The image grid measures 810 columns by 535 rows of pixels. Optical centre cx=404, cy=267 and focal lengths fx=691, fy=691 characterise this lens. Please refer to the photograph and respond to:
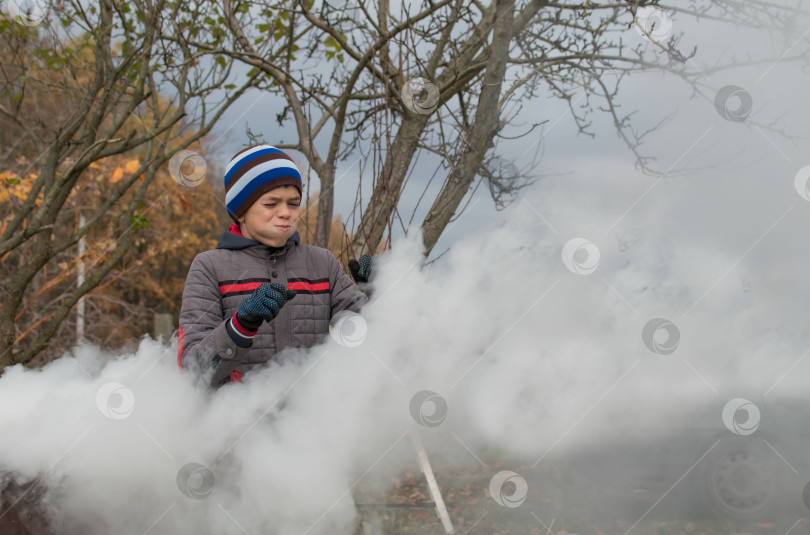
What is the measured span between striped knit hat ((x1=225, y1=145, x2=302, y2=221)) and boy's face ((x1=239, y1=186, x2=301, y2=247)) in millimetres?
26

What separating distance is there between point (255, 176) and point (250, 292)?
18.3 inches

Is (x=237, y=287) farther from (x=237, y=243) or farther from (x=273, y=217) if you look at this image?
(x=273, y=217)

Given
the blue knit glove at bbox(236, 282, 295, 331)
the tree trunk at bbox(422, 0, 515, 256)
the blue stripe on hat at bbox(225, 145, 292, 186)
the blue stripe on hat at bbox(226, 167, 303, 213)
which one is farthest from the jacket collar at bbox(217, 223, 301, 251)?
the tree trunk at bbox(422, 0, 515, 256)

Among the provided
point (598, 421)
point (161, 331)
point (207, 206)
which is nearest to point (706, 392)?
point (598, 421)

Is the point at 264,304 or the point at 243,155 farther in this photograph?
the point at 243,155

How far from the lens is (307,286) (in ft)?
9.43

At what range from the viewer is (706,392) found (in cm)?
337

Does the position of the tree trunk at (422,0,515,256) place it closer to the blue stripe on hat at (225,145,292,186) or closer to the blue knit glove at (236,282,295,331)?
the blue stripe on hat at (225,145,292,186)

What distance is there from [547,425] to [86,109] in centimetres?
436

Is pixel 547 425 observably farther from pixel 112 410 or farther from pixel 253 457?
pixel 112 410

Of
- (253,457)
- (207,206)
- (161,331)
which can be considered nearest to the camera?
(253,457)

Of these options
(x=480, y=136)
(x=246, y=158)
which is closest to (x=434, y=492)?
(x=246, y=158)

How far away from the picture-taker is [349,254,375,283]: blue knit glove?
3.06 meters

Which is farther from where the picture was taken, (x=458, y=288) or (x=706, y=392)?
(x=706, y=392)
